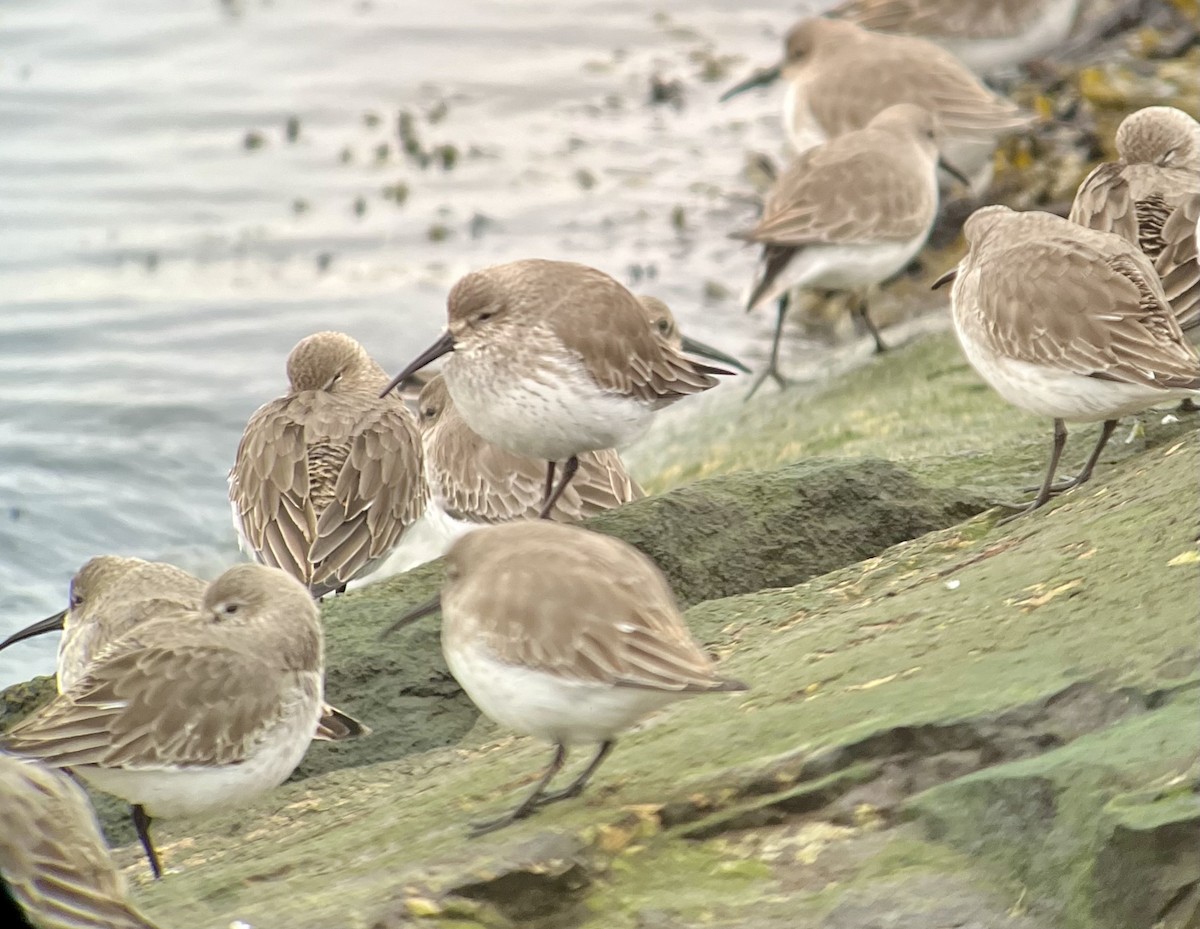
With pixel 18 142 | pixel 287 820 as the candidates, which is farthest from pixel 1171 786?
pixel 18 142

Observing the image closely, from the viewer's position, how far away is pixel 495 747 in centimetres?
532

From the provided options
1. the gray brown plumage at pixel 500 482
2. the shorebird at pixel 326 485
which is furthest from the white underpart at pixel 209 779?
the gray brown plumage at pixel 500 482

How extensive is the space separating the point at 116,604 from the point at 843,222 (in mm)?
4729

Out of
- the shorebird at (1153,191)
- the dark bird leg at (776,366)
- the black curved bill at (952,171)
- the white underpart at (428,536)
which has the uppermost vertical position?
the shorebird at (1153,191)

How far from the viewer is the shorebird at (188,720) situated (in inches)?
190

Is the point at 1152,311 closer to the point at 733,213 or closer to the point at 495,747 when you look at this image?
the point at 495,747

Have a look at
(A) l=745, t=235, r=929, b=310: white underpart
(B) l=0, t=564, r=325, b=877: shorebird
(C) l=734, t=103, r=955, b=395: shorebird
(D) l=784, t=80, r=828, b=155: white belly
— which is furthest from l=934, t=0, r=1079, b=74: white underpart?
(B) l=0, t=564, r=325, b=877: shorebird

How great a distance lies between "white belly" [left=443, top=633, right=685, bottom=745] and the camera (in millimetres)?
4254

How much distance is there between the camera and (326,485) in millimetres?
7000

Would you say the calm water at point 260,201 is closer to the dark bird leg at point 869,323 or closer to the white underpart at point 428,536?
the dark bird leg at point 869,323

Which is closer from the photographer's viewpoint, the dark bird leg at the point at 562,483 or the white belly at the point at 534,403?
the white belly at the point at 534,403

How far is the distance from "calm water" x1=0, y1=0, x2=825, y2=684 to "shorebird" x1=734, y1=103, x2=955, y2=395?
4.91 ft

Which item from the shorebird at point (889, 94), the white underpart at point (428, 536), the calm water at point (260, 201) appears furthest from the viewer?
the shorebird at point (889, 94)

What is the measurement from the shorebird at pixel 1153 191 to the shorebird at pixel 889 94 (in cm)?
350
